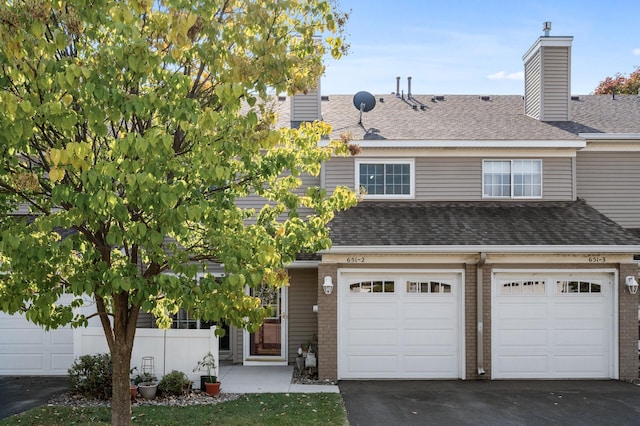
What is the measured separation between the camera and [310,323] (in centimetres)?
1475

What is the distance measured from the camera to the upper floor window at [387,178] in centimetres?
1509

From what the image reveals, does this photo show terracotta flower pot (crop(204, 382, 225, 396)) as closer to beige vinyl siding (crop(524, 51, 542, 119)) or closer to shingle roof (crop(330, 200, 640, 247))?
shingle roof (crop(330, 200, 640, 247))

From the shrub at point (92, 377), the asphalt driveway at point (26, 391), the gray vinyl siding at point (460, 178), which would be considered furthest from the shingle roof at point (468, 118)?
the asphalt driveway at point (26, 391)

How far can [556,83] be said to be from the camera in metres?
17.2

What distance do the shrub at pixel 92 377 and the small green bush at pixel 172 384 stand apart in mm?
1002

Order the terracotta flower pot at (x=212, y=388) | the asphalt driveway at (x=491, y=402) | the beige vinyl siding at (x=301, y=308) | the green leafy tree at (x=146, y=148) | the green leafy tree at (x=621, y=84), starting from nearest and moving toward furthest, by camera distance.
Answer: the green leafy tree at (x=146, y=148), the asphalt driveway at (x=491, y=402), the terracotta flower pot at (x=212, y=388), the beige vinyl siding at (x=301, y=308), the green leafy tree at (x=621, y=84)

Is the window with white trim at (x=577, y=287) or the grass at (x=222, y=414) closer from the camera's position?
the grass at (x=222, y=414)

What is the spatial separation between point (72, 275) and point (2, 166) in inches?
53.0

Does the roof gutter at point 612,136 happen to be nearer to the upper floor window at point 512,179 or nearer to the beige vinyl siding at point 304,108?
the upper floor window at point 512,179

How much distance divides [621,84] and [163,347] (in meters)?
32.0

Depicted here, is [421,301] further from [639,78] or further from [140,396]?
[639,78]

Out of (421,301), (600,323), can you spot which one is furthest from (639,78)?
(421,301)

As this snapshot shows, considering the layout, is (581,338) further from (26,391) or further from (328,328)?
(26,391)

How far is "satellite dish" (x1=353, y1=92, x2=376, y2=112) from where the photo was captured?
16.7m
